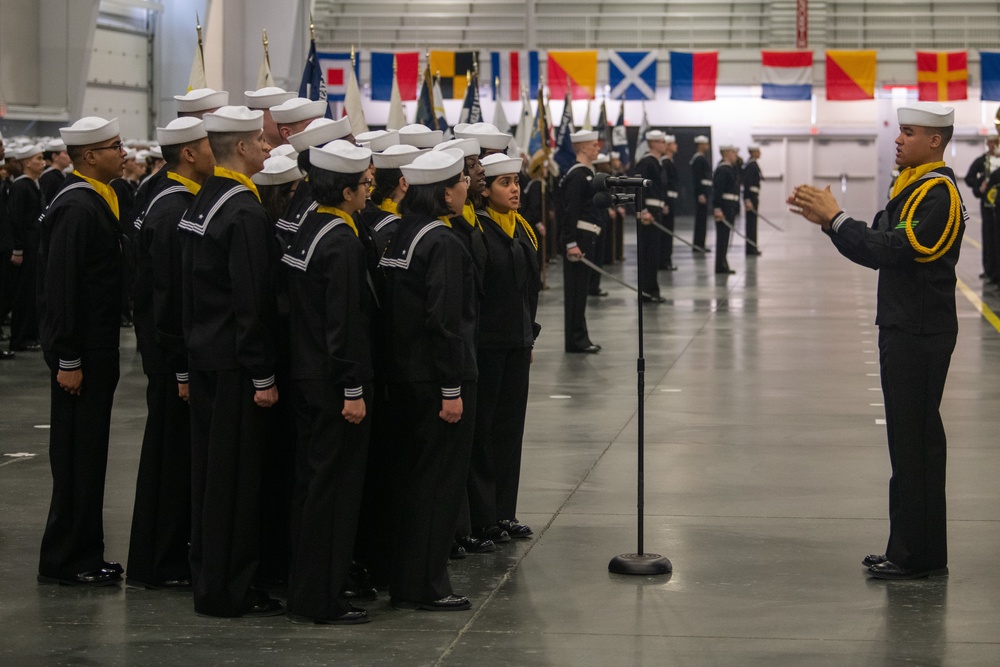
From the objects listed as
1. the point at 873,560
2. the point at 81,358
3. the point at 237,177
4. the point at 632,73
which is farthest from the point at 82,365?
the point at 632,73

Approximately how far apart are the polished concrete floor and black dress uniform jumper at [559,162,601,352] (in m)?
0.68

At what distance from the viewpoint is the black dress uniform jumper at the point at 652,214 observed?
19.1m

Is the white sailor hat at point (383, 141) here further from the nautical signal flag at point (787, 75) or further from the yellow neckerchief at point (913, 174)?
the nautical signal flag at point (787, 75)

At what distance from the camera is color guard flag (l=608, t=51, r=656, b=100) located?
36062mm

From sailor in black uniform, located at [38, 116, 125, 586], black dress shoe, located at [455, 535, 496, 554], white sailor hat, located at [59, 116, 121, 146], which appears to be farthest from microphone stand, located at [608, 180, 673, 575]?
white sailor hat, located at [59, 116, 121, 146]

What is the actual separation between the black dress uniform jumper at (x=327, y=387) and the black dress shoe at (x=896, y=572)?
2.16m

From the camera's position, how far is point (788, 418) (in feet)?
33.9

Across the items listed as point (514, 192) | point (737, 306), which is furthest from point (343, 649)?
point (737, 306)

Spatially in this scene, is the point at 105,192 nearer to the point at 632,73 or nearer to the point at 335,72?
the point at 335,72

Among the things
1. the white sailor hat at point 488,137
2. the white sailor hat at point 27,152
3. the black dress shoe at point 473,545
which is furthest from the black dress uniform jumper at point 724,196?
the black dress shoe at point 473,545

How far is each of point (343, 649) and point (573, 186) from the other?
9229mm

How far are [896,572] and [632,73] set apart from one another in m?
31.1

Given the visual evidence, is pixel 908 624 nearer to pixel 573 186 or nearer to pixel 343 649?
pixel 343 649

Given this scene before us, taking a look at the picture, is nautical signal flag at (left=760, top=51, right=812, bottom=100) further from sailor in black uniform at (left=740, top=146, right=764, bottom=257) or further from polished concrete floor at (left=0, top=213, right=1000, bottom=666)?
polished concrete floor at (left=0, top=213, right=1000, bottom=666)
